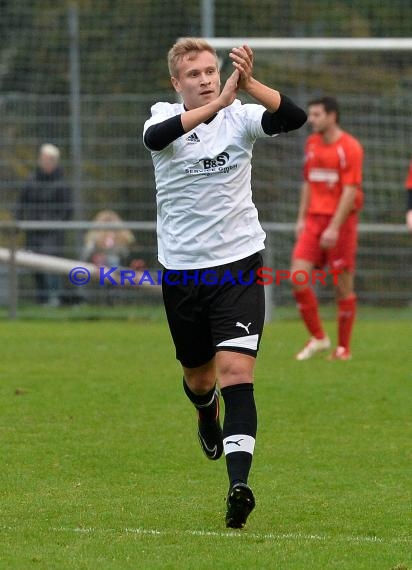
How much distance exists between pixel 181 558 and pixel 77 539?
21.1 inches

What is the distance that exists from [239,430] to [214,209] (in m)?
1.06

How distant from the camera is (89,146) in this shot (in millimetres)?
17875

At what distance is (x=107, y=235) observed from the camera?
1753 centimetres

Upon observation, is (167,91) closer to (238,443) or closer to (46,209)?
(46,209)

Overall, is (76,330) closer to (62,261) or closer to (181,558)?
(62,261)

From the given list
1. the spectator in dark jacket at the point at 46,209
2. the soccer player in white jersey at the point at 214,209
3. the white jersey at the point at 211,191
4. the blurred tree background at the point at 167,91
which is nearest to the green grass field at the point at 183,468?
the soccer player in white jersey at the point at 214,209

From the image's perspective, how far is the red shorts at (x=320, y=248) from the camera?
12.3 m

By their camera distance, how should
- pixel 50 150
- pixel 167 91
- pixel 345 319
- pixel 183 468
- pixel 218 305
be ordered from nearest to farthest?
1. pixel 218 305
2. pixel 183 468
3. pixel 345 319
4. pixel 50 150
5. pixel 167 91

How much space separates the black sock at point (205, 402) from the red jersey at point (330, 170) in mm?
5425

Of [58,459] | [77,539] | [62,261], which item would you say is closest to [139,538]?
[77,539]

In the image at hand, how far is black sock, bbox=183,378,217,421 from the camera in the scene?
703 cm

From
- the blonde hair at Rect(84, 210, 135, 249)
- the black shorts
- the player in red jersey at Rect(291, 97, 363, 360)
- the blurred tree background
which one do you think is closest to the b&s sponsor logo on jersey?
the black shorts

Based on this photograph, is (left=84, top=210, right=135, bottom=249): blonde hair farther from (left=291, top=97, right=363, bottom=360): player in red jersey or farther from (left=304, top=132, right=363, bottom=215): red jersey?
(left=304, top=132, right=363, bottom=215): red jersey

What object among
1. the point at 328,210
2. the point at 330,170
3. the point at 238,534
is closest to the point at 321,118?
the point at 330,170
